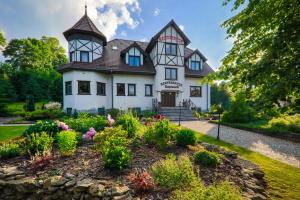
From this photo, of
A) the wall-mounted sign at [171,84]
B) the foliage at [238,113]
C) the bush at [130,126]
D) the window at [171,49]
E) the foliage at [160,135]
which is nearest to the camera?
the foliage at [160,135]

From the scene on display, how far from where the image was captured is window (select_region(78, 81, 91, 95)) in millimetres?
18913

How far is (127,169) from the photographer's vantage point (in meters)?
4.90

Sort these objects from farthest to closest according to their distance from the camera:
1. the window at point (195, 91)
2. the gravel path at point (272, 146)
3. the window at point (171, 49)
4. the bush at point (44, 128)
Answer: the window at point (195, 91)
the window at point (171, 49)
the gravel path at point (272, 146)
the bush at point (44, 128)

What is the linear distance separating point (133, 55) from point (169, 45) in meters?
4.05

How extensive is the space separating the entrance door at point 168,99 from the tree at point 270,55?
673 inches

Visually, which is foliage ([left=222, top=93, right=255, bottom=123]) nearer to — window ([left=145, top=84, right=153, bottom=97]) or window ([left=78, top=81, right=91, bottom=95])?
window ([left=145, top=84, right=153, bottom=97])

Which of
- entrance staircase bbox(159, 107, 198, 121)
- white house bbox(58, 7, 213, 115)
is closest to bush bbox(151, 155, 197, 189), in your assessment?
entrance staircase bbox(159, 107, 198, 121)

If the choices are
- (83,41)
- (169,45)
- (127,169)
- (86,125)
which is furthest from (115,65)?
(127,169)

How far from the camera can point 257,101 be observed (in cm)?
374

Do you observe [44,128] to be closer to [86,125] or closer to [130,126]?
[86,125]

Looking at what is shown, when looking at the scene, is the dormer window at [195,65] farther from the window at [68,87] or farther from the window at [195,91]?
the window at [68,87]

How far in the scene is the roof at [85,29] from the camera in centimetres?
1909

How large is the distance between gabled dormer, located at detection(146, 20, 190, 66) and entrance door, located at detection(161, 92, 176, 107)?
330 centimetres

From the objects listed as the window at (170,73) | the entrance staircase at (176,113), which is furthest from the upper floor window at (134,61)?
the entrance staircase at (176,113)
